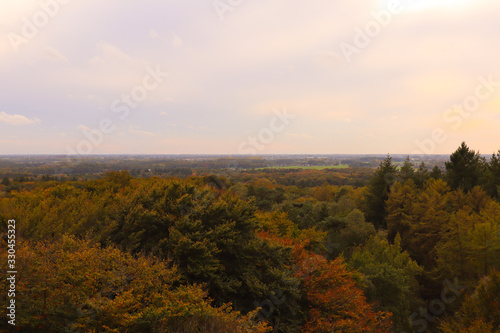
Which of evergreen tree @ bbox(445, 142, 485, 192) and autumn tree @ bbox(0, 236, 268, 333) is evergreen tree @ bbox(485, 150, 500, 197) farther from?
autumn tree @ bbox(0, 236, 268, 333)

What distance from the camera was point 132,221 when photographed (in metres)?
14.6

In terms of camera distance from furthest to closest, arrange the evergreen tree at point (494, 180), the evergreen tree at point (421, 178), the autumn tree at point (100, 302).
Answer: the evergreen tree at point (421, 178) → the evergreen tree at point (494, 180) → the autumn tree at point (100, 302)

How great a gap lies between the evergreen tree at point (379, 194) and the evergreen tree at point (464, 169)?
7960mm

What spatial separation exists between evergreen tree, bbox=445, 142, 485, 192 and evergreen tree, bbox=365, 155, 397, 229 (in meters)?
7.96

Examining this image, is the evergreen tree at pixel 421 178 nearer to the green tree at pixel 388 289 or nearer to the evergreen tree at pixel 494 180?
the evergreen tree at pixel 494 180

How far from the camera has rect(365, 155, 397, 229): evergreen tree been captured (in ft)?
125

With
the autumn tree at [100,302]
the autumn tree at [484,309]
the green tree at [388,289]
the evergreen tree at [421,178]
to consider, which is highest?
the evergreen tree at [421,178]

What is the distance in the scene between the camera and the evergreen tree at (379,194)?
125 feet

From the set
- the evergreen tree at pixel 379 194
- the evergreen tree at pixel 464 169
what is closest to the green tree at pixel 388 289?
the evergreen tree at pixel 379 194

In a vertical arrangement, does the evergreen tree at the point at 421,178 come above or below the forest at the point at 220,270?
above

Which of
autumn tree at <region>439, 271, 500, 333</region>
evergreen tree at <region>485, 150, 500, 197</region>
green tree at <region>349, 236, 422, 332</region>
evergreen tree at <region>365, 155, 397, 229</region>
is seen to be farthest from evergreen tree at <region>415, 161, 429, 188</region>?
autumn tree at <region>439, 271, 500, 333</region>

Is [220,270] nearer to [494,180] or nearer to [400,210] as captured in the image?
[400,210]

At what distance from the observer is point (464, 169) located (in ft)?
120

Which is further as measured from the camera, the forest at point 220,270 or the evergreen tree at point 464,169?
the evergreen tree at point 464,169
